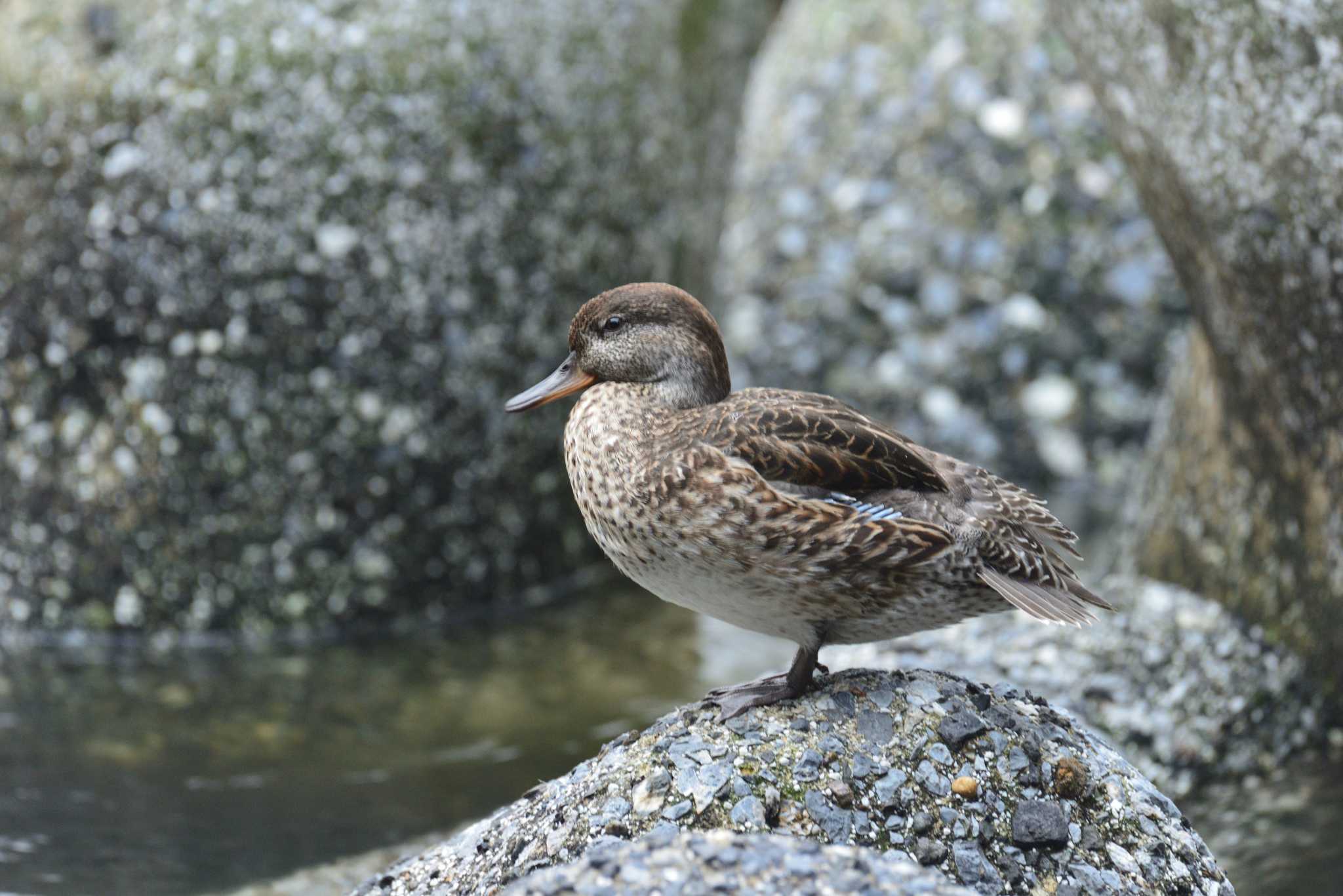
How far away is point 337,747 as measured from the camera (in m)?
5.50

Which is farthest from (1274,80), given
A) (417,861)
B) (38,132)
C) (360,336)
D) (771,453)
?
(38,132)

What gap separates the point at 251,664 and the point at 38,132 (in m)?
2.53

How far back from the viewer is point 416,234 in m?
6.45

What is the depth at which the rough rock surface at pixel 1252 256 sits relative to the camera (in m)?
4.43

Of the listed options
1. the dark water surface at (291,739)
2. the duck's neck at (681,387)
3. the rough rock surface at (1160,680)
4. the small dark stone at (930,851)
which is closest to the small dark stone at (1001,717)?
the small dark stone at (930,851)

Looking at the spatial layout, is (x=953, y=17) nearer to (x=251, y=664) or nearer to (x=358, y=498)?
(x=358, y=498)

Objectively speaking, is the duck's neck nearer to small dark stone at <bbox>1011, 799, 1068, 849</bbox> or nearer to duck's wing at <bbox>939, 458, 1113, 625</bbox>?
duck's wing at <bbox>939, 458, 1113, 625</bbox>

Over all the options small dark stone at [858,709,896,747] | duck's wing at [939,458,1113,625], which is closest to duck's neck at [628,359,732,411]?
duck's wing at [939,458,1113,625]

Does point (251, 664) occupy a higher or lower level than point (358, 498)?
lower

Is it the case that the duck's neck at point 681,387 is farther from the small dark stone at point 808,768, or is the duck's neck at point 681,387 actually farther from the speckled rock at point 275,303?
the speckled rock at point 275,303

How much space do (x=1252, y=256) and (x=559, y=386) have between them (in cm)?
234

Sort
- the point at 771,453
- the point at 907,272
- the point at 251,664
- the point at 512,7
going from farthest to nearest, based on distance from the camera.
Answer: the point at 907,272
the point at 512,7
the point at 251,664
the point at 771,453

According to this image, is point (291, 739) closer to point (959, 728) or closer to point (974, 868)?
point (959, 728)

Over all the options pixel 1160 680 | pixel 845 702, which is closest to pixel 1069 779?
pixel 845 702
